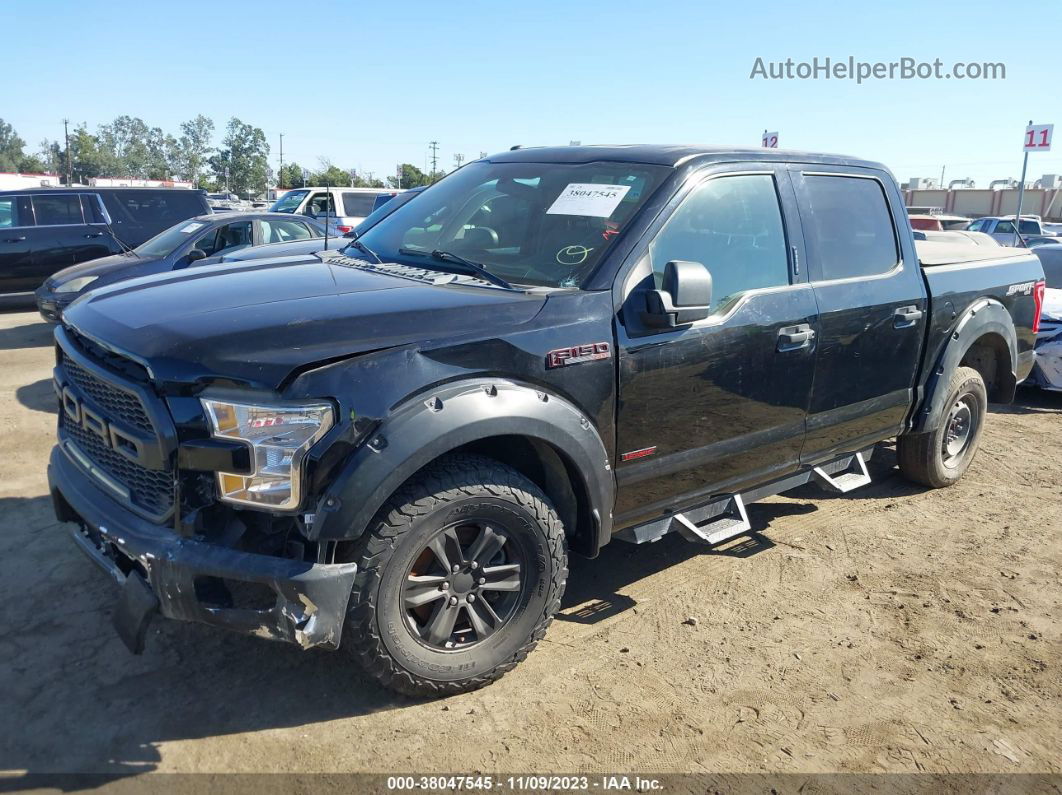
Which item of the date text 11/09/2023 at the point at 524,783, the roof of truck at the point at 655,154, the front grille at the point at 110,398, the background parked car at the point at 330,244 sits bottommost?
the date text 11/09/2023 at the point at 524,783

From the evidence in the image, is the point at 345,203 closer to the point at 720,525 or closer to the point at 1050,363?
the point at 1050,363

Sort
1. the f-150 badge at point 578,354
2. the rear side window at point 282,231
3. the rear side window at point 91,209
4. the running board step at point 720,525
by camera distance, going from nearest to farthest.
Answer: the f-150 badge at point 578,354 < the running board step at point 720,525 < the rear side window at point 282,231 < the rear side window at point 91,209

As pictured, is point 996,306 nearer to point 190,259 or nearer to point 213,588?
point 213,588

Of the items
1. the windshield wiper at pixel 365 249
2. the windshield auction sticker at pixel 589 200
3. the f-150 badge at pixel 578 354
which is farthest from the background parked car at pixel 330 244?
the f-150 badge at pixel 578 354

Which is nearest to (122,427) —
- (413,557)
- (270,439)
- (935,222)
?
(270,439)

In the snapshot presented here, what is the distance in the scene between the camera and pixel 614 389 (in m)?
3.19

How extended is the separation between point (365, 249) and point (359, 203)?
44.1 ft

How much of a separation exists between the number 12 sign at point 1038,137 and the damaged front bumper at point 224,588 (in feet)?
70.2

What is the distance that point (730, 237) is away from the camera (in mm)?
3717

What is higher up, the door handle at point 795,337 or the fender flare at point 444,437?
the door handle at point 795,337

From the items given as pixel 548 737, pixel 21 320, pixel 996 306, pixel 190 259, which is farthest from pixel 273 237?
pixel 548 737

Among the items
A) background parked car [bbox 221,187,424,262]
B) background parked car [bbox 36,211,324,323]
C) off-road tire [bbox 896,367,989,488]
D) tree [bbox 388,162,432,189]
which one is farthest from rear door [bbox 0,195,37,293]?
tree [bbox 388,162,432,189]

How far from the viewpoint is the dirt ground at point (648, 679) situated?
2.78 meters

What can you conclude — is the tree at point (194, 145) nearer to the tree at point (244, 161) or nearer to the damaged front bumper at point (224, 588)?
the tree at point (244, 161)
